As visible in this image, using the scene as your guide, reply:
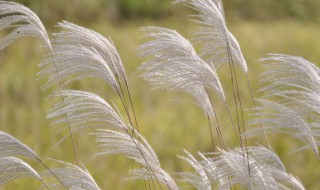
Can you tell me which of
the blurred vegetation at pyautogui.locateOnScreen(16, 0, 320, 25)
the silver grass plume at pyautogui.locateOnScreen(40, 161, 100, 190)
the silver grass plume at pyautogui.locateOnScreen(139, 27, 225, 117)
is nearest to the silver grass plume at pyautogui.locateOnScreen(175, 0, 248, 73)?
the silver grass plume at pyautogui.locateOnScreen(139, 27, 225, 117)

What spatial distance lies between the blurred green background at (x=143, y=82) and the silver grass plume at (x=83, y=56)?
10.4 inches

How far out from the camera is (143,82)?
226 inches

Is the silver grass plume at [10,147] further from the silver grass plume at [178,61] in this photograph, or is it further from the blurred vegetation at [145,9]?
the blurred vegetation at [145,9]

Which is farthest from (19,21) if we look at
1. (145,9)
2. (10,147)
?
(145,9)

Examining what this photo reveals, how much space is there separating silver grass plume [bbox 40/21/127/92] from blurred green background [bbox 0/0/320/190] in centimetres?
26

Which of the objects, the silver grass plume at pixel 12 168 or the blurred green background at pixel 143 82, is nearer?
the silver grass plume at pixel 12 168

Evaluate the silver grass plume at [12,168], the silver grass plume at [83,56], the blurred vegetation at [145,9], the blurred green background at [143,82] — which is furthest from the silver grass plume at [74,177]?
the blurred vegetation at [145,9]

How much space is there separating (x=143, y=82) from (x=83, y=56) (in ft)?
12.6

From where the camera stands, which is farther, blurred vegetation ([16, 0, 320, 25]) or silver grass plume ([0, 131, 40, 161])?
blurred vegetation ([16, 0, 320, 25])

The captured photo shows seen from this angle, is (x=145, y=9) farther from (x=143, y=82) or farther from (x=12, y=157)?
(x=12, y=157)

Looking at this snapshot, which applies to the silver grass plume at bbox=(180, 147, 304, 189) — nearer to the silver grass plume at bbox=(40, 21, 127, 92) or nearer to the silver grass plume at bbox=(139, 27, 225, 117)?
the silver grass plume at bbox=(139, 27, 225, 117)

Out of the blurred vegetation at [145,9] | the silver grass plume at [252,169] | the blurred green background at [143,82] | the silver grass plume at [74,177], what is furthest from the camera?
the blurred vegetation at [145,9]

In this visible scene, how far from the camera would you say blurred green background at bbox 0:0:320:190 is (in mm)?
4234

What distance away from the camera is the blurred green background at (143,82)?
423cm
